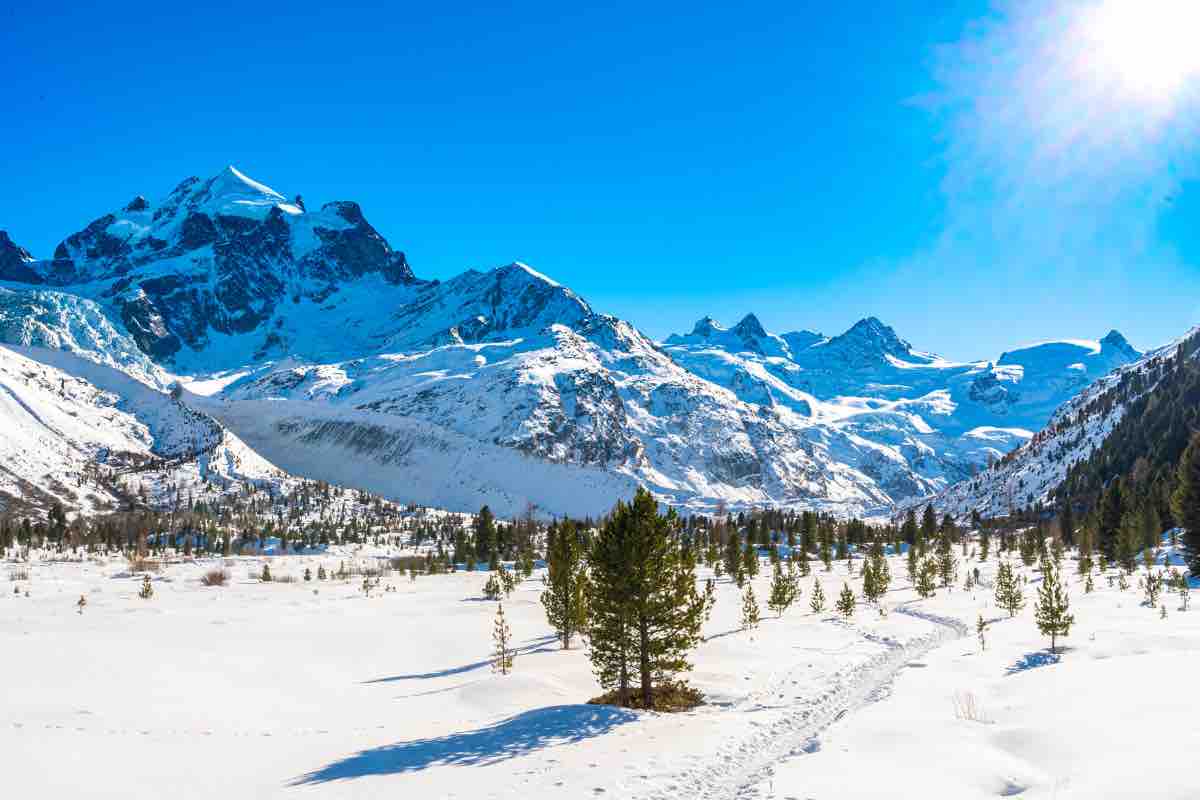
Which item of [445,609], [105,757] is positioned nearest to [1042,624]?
[105,757]

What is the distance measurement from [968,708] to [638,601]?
39.4 ft

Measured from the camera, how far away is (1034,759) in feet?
58.6

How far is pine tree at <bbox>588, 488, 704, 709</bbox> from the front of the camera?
2906cm

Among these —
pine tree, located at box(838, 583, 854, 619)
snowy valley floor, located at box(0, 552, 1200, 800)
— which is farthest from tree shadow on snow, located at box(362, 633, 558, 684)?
pine tree, located at box(838, 583, 854, 619)

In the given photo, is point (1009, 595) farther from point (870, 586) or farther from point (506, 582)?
point (506, 582)

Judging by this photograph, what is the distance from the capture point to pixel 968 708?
2495 centimetres

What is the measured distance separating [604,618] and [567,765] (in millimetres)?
8877

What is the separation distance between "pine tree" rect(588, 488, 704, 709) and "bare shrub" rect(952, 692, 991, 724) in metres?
9.49

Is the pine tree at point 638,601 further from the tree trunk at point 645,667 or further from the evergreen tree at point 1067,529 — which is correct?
the evergreen tree at point 1067,529

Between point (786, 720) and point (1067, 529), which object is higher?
point (786, 720)

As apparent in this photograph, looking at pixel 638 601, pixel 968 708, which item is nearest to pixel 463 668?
pixel 638 601

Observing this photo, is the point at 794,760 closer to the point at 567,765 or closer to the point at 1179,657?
the point at 567,765

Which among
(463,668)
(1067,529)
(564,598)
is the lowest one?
(1067,529)

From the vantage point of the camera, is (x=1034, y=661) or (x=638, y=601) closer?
(x=638, y=601)
